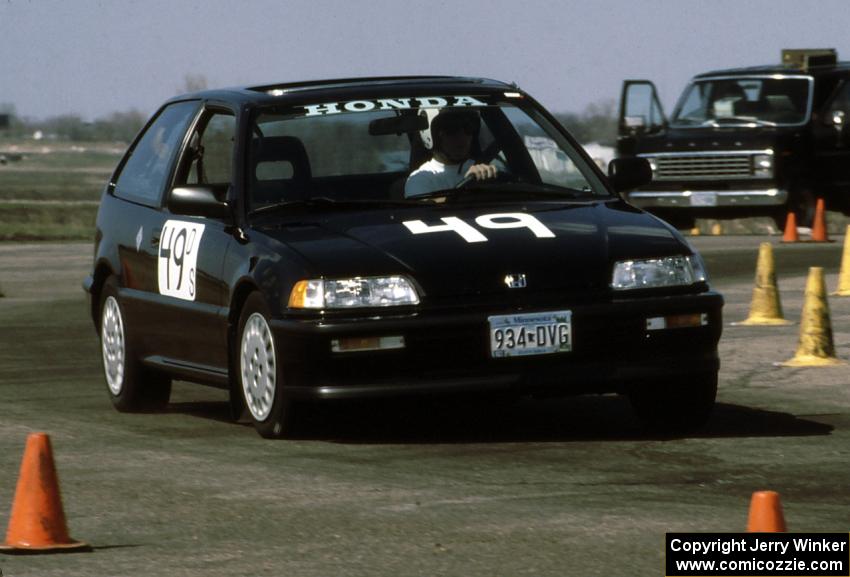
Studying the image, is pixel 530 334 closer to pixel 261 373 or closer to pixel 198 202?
pixel 261 373

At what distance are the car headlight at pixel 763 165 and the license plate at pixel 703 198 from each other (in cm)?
61

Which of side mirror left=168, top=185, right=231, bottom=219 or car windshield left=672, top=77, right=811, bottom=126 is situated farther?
car windshield left=672, top=77, right=811, bottom=126

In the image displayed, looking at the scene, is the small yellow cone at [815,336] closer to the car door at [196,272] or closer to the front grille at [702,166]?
the car door at [196,272]

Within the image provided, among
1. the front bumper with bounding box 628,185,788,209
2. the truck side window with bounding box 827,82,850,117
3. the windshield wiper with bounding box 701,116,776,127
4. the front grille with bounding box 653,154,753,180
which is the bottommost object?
the front bumper with bounding box 628,185,788,209

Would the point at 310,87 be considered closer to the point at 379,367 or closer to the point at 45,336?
the point at 379,367

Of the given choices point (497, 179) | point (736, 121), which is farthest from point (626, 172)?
point (736, 121)

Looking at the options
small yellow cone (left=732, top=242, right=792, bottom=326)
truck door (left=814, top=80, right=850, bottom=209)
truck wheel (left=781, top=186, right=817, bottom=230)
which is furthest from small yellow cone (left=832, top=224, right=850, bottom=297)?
truck door (left=814, top=80, right=850, bottom=209)

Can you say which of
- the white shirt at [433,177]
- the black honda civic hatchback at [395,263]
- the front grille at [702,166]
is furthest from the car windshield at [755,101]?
the white shirt at [433,177]

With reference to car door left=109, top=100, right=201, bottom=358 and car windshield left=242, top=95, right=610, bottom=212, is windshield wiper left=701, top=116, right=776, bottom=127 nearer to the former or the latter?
car door left=109, top=100, right=201, bottom=358

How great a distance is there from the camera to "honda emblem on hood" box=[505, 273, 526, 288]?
9.02 metres

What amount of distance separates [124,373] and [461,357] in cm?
276

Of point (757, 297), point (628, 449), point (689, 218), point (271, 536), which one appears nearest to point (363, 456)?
point (628, 449)

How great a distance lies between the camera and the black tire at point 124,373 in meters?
11.1

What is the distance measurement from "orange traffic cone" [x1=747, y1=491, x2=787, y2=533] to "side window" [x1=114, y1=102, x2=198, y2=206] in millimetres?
5975
